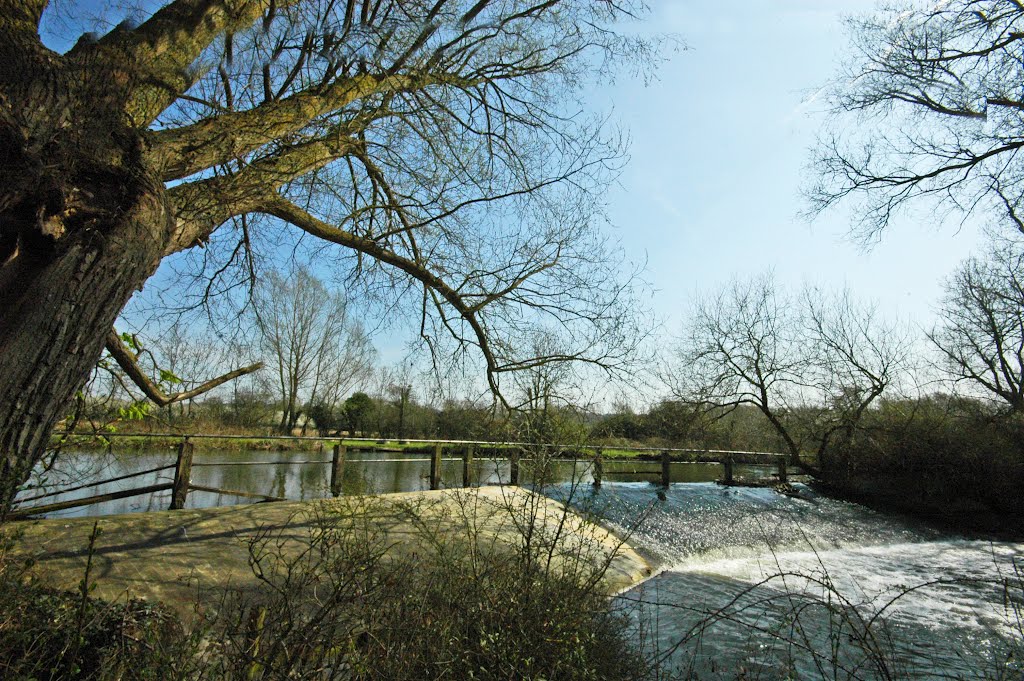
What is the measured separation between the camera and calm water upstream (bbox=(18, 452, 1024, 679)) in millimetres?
3271

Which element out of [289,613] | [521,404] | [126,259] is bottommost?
[289,613]

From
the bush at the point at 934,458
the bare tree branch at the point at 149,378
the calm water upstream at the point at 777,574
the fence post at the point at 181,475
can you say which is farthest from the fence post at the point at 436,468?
the bush at the point at 934,458

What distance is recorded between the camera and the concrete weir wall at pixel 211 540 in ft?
10.8

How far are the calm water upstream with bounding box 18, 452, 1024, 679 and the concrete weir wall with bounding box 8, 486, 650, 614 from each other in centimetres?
36

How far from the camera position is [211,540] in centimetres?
508

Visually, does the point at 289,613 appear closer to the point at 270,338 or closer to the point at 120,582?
the point at 120,582

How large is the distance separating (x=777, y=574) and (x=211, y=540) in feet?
15.8

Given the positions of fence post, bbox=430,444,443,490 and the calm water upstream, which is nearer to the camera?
the calm water upstream

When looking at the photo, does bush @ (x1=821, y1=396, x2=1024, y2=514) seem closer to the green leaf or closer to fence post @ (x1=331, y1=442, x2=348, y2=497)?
fence post @ (x1=331, y1=442, x2=348, y2=497)

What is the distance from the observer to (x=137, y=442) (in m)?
5.91

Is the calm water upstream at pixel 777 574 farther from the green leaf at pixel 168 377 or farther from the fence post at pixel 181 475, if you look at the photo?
the green leaf at pixel 168 377

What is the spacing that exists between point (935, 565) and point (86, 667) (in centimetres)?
1060

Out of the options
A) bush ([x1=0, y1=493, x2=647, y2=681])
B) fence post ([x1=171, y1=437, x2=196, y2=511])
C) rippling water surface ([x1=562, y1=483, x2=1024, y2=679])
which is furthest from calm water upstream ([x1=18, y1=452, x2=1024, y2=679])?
bush ([x1=0, y1=493, x2=647, y2=681])

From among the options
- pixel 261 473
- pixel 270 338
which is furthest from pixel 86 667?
pixel 261 473
